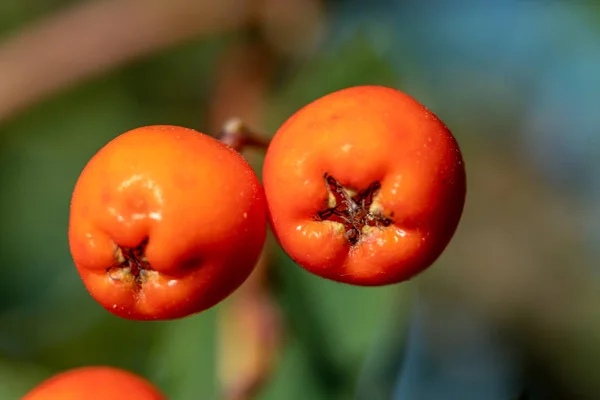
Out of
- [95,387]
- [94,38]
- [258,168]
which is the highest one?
[94,38]

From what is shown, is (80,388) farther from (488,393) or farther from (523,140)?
(523,140)

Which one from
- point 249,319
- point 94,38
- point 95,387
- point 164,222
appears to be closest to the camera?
point 164,222

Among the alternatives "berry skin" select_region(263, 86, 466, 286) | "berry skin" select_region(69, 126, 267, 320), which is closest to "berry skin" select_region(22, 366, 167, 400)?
"berry skin" select_region(69, 126, 267, 320)

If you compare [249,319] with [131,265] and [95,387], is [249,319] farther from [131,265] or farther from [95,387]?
[131,265]

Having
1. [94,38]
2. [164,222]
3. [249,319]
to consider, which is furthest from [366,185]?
[94,38]

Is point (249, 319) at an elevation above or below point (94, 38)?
below

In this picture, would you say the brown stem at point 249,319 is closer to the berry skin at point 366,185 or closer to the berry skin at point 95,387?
the berry skin at point 95,387

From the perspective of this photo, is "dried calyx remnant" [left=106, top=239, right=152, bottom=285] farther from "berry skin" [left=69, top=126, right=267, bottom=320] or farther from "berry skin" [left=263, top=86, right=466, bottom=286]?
"berry skin" [left=263, top=86, right=466, bottom=286]
